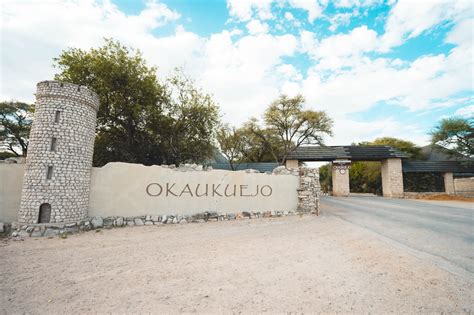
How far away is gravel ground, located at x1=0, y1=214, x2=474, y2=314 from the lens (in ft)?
8.77

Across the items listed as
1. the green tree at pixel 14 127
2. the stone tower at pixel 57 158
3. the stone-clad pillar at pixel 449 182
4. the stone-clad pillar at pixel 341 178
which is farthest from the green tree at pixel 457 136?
the green tree at pixel 14 127

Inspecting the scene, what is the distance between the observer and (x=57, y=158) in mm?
6590

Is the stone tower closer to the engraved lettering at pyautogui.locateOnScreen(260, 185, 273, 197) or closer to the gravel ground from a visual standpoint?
the gravel ground

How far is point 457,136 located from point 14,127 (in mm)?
43140

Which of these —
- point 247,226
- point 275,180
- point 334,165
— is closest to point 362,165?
point 334,165

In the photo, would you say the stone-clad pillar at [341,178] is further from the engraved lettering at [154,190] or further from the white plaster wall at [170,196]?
the engraved lettering at [154,190]

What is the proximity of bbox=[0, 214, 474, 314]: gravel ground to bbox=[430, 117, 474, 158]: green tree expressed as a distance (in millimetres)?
24412

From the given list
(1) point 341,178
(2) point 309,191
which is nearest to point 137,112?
(2) point 309,191

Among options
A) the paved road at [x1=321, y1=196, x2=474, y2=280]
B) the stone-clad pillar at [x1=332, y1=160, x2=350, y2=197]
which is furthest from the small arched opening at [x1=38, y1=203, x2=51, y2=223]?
the stone-clad pillar at [x1=332, y1=160, x2=350, y2=197]

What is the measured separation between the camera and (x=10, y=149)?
18766 mm

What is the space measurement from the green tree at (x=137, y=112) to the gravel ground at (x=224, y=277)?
8293 mm

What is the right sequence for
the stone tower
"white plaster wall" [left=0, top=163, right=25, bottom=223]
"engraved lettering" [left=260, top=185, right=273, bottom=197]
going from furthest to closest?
"engraved lettering" [left=260, top=185, right=273, bottom=197] < "white plaster wall" [left=0, top=163, right=25, bottom=223] < the stone tower

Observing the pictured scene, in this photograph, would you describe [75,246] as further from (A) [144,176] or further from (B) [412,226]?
(B) [412,226]

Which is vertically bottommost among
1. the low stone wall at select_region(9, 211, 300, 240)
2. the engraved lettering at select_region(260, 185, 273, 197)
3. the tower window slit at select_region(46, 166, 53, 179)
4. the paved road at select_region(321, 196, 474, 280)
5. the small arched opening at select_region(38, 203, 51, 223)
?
the low stone wall at select_region(9, 211, 300, 240)
